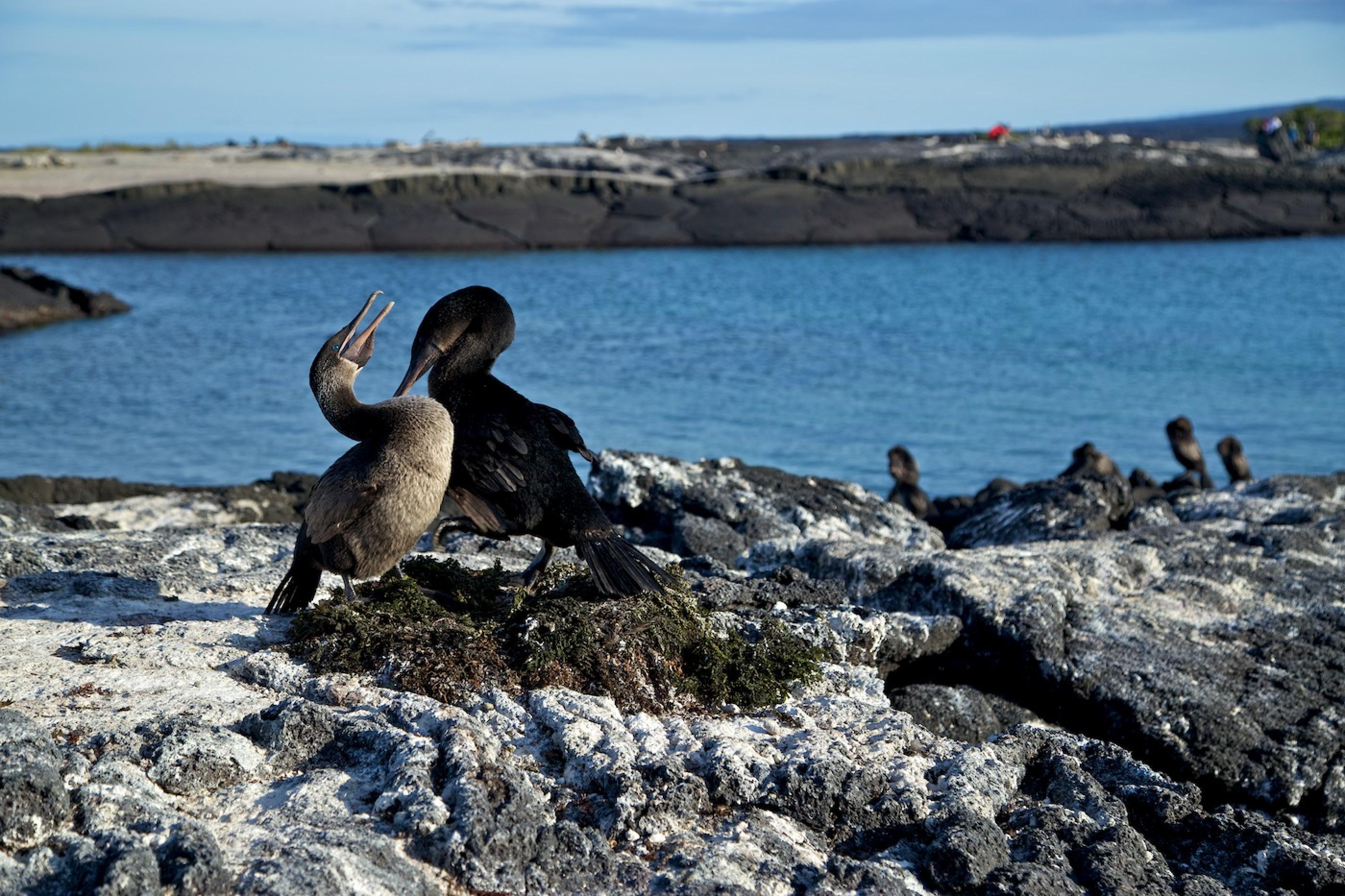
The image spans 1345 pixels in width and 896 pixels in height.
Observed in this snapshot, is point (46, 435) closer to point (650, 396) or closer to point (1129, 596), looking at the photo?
point (650, 396)

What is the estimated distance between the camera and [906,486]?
13422mm

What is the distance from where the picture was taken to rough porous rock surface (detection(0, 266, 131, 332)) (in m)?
28.5

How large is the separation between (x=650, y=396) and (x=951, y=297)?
16.1 m

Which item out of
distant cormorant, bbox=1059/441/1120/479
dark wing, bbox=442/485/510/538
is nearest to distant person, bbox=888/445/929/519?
distant cormorant, bbox=1059/441/1120/479

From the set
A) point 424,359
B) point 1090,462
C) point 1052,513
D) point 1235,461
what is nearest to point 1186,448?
point 1235,461

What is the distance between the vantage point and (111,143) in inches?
2813

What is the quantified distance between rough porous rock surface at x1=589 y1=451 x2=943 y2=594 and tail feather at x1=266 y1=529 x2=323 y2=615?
2932mm

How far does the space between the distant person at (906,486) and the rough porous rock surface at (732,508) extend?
139 inches

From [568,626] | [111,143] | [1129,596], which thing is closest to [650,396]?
[1129,596]

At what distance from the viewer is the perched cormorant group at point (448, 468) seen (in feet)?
15.3

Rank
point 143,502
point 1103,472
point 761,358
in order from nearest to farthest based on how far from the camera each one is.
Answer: point 143,502 → point 1103,472 → point 761,358

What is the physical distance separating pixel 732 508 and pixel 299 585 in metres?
3.80

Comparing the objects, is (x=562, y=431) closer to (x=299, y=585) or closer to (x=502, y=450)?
(x=502, y=450)

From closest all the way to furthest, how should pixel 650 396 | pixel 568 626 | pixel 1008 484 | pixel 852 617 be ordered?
pixel 568 626 < pixel 852 617 < pixel 1008 484 < pixel 650 396
